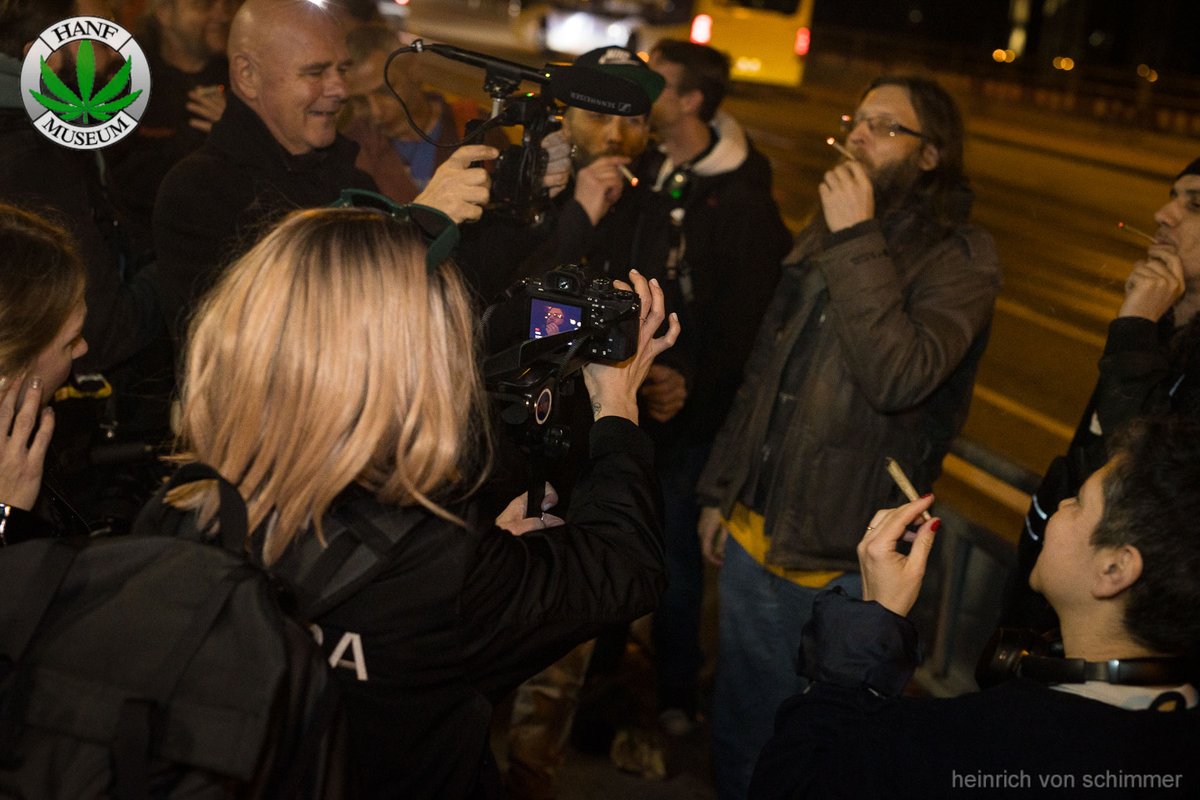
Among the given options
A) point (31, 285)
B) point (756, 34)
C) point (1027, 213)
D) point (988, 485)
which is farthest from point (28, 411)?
point (756, 34)

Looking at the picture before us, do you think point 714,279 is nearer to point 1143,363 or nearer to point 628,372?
point 1143,363

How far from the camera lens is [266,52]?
137 inches

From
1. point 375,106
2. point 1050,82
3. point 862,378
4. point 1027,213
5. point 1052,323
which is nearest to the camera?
point 862,378

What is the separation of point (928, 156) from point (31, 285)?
2.26 m

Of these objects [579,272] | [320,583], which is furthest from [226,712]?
[579,272]

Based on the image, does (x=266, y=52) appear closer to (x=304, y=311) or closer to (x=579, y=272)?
(x=579, y=272)

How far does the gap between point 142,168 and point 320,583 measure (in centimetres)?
Result: 312

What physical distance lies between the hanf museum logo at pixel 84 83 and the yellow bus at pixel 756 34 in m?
15.3

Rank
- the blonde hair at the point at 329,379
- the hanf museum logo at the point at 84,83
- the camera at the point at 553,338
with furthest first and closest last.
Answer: the hanf museum logo at the point at 84,83
the camera at the point at 553,338
the blonde hair at the point at 329,379

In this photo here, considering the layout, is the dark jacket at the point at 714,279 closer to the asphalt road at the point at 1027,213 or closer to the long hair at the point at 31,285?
the asphalt road at the point at 1027,213

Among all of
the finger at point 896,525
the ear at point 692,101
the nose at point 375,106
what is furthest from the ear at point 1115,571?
the nose at point 375,106

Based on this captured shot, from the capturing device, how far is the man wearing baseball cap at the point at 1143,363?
2768mm

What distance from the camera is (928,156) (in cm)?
327

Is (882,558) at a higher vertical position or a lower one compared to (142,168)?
lower
